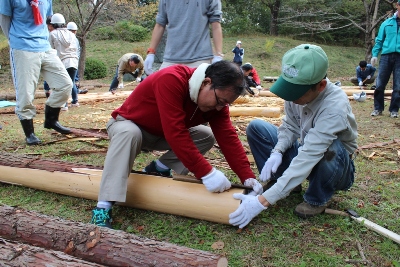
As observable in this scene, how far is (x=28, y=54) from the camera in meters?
4.14

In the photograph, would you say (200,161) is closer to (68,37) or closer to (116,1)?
(68,37)

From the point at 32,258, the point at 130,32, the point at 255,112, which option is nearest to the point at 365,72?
the point at 255,112

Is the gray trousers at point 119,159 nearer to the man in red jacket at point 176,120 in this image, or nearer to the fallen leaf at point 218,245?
the man in red jacket at point 176,120

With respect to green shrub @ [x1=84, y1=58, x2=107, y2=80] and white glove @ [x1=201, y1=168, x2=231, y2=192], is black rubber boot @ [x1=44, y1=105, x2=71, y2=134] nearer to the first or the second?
white glove @ [x1=201, y1=168, x2=231, y2=192]

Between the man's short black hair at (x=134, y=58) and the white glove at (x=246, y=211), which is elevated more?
the white glove at (x=246, y=211)

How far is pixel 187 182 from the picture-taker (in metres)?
2.56

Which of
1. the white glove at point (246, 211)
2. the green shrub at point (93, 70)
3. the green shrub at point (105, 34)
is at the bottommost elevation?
the green shrub at point (93, 70)

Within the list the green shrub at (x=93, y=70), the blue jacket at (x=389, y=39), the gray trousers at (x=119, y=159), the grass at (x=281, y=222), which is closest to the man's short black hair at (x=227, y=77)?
the gray trousers at (x=119, y=159)

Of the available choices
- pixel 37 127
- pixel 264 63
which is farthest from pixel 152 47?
pixel 264 63

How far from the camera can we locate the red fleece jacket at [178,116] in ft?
7.63

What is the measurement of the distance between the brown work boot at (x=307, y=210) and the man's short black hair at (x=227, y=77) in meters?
0.99

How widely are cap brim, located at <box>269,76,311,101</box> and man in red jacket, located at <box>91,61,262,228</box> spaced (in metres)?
0.24

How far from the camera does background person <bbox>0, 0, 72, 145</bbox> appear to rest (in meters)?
4.12

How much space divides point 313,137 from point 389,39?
521cm
